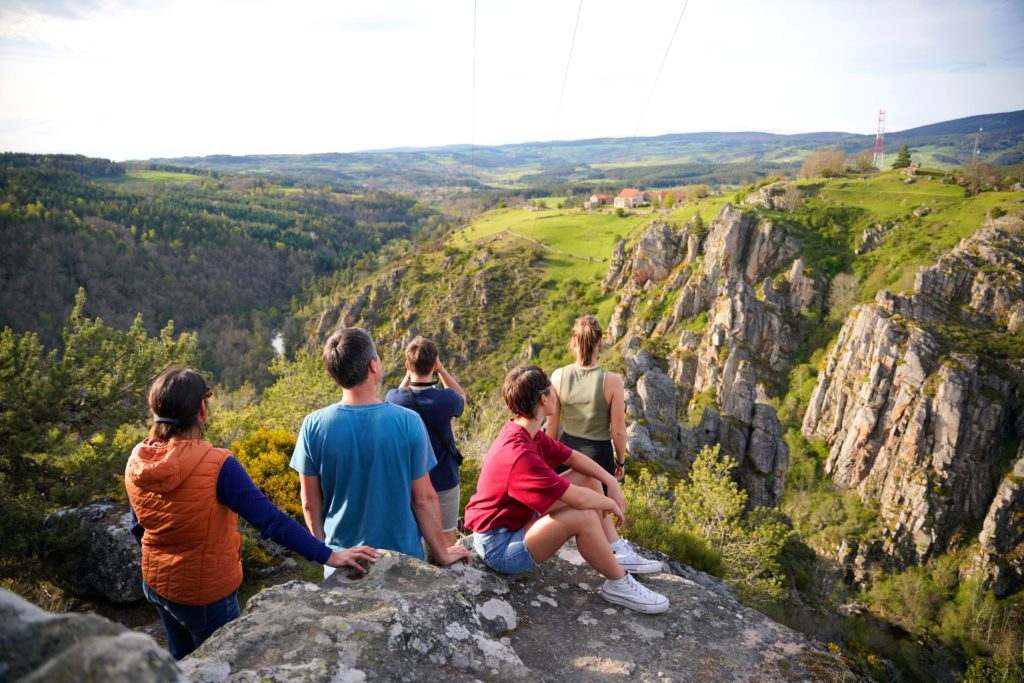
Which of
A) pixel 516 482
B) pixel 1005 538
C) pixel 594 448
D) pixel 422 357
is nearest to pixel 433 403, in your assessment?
pixel 422 357

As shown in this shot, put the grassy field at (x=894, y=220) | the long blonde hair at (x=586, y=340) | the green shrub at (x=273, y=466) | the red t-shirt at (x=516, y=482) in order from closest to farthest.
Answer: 1. the red t-shirt at (x=516, y=482)
2. the long blonde hair at (x=586, y=340)
3. the green shrub at (x=273, y=466)
4. the grassy field at (x=894, y=220)

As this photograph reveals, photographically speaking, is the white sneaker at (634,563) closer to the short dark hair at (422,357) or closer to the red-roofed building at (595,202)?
the short dark hair at (422,357)

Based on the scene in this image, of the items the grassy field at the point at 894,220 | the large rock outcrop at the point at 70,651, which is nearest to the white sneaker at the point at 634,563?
the large rock outcrop at the point at 70,651

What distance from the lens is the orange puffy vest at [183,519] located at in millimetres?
3271

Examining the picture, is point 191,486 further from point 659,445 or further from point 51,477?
point 659,445

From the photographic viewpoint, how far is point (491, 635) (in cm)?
415

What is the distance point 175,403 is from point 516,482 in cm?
249

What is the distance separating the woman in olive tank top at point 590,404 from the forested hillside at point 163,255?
58127 millimetres

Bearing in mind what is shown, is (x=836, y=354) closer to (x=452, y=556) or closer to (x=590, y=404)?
(x=590, y=404)

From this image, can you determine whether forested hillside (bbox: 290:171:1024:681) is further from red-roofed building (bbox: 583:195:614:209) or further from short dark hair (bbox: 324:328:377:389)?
red-roofed building (bbox: 583:195:614:209)

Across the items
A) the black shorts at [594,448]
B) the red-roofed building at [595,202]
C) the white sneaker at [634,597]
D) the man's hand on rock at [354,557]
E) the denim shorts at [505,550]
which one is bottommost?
the white sneaker at [634,597]

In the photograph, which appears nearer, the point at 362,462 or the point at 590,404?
the point at 362,462

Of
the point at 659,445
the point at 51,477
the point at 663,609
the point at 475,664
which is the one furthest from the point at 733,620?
the point at 659,445

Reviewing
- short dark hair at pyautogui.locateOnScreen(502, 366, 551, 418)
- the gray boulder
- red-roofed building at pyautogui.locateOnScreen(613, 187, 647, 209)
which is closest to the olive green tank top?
short dark hair at pyautogui.locateOnScreen(502, 366, 551, 418)
